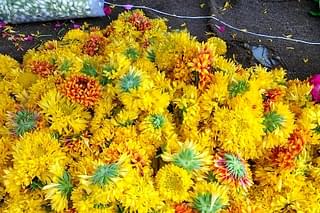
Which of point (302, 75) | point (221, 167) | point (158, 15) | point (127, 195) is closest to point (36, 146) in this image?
point (127, 195)

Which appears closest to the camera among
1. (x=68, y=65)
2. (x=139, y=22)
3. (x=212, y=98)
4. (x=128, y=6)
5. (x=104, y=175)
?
(x=104, y=175)

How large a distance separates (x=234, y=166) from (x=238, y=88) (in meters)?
0.14

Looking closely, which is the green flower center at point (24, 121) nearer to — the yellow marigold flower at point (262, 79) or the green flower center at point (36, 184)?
the green flower center at point (36, 184)

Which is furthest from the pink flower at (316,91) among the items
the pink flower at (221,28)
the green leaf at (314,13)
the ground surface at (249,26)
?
the green leaf at (314,13)

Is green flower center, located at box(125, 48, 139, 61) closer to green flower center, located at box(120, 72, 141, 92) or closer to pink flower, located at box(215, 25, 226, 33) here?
green flower center, located at box(120, 72, 141, 92)

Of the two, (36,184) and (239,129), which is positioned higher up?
(239,129)

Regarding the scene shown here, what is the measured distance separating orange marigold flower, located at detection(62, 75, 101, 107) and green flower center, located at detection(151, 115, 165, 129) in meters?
0.10

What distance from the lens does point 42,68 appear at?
121 cm

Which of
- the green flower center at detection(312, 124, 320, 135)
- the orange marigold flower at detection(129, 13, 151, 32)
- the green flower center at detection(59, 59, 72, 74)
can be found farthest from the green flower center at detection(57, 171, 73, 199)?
the orange marigold flower at detection(129, 13, 151, 32)

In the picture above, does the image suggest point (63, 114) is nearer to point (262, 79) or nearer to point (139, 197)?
point (139, 197)

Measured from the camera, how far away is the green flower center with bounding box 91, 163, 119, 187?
2.96ft

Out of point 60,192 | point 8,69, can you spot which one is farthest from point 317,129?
point 8,69

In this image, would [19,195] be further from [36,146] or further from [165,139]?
[165,139]

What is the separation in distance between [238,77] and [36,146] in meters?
0.37
